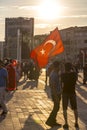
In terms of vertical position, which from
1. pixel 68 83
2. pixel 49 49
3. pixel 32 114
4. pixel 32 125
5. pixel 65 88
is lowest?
pixel 32 114

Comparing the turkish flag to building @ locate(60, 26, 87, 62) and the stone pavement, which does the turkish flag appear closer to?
the stone pavement

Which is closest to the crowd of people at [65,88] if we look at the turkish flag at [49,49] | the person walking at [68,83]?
the person walking at [68,83]

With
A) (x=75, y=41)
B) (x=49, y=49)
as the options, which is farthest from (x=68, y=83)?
(x=75, y=41)

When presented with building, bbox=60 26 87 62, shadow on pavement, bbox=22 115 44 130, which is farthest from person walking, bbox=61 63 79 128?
building, bbox=60 26 87 62

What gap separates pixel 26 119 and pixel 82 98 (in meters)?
7.31

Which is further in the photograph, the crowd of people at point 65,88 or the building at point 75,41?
the building at point 75,41

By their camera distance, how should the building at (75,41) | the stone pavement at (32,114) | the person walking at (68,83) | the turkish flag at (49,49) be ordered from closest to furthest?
the person walking at (68,83)
the stone pavement at (32,114)
the turkish flag at (49,49)
the building at (75,41)

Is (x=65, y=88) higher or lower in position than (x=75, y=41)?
higher

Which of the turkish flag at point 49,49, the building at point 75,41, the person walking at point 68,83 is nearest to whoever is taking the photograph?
the person walking at point 68,83

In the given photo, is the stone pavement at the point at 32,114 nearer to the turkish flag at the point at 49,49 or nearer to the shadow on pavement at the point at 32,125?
the shadow on pavement at the point at 32,125

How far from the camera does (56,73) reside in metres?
13.1

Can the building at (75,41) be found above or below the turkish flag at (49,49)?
below

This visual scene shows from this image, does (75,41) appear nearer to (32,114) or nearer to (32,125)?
(32,114)

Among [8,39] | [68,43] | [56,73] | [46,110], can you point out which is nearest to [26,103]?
[46,110]
